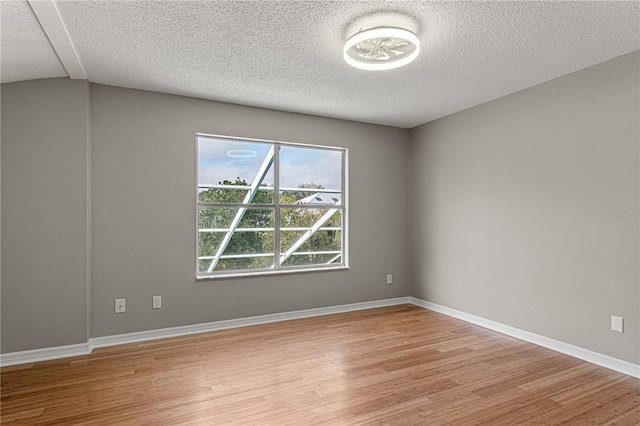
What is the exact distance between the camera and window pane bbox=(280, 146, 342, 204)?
4.48 meters

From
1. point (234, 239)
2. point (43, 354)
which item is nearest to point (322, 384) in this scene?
point (234, 239)

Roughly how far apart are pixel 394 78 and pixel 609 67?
1744 millimetres

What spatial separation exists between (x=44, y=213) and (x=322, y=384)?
2.78m

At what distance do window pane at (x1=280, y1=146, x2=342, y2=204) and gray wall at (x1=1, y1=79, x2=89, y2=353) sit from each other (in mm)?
2099

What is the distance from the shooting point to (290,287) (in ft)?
14.3

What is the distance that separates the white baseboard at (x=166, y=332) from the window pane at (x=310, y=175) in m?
1.40

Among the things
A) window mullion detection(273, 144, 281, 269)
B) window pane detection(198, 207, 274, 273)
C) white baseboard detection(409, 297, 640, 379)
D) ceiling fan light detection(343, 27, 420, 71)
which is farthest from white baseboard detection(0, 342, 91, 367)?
white baseboard detection(409, 297, 640, 379)

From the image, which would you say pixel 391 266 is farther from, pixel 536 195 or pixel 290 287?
pixel 536 195

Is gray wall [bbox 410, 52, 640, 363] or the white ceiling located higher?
the white ceiling

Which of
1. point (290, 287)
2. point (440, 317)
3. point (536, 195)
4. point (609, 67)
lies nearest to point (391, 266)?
point (440, 317)

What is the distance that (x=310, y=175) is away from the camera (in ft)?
15.3

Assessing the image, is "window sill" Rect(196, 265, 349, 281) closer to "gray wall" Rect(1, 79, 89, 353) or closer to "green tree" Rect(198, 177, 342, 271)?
"green tree" Rect(198, 177, 342, 271)

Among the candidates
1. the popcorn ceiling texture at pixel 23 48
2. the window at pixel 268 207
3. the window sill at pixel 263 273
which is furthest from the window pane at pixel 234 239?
the popcorn ceiling texture at pixel 23 48

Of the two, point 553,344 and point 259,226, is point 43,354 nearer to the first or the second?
point 259,226
